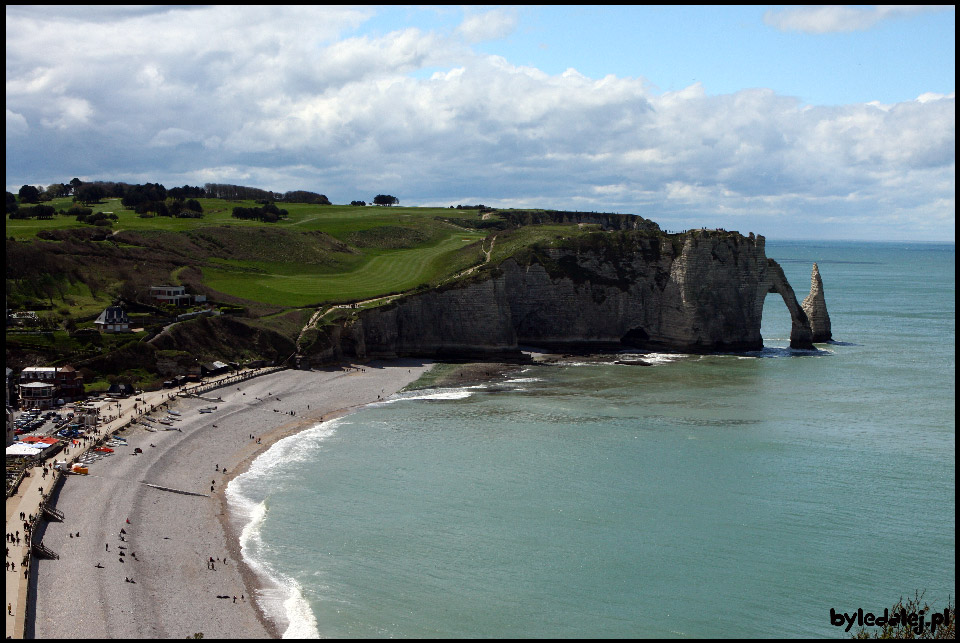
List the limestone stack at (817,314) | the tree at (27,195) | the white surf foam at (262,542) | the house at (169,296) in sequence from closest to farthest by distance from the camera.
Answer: the white surf foam at (262,542), the house at (169,296), the limestone stack at (817,314), the tree at (27,195)

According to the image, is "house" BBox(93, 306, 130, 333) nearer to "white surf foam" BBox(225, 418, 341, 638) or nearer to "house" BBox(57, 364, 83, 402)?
"house" BBox(57, 364, 83, 402)

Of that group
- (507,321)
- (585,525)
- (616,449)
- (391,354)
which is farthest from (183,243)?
(585,525)

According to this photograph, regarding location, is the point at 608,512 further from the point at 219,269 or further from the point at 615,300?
the point at 219,269

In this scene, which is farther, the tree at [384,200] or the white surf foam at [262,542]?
the tree at [384,200]

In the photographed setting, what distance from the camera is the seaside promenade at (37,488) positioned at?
32.2 m

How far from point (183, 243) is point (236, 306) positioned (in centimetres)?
2594

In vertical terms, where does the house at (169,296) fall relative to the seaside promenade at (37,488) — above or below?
above

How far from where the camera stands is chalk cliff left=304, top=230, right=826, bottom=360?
3757 inches

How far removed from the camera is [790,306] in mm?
102250

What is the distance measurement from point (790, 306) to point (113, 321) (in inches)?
3060

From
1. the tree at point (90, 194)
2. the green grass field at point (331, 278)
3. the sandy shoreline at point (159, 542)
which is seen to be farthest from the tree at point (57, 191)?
the sandy shoreline at point (159, 542)

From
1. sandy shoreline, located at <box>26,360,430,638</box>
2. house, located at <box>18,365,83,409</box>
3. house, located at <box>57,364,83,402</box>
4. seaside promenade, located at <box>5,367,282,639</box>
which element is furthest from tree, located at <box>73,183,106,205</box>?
sandy shoreline, located at <box>26,360,430,638</box>

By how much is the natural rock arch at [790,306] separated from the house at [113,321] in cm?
7202

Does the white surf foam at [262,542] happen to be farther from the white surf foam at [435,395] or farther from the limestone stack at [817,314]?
the limestone stack at [817,314]
